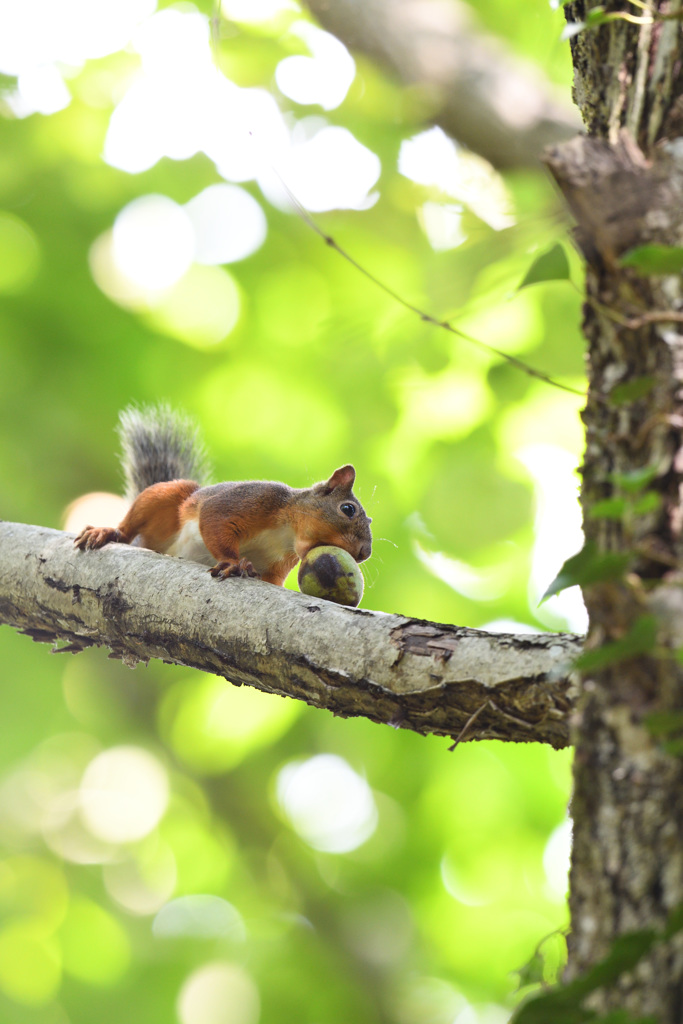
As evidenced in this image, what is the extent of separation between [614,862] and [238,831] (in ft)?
10.8

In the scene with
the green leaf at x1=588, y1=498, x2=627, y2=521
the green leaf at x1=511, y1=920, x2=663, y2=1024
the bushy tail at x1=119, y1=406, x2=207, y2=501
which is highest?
the bushy tail at x1=119, y1=406, x2=207, y2=501

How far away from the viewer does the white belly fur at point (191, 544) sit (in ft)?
8.66

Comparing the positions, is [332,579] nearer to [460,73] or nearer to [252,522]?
[252,522]

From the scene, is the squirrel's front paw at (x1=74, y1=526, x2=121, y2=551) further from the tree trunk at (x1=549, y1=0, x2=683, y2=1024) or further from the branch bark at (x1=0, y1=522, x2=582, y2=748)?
the tree trunk at (x1=549, y1=0, x2=683, y2=1024)

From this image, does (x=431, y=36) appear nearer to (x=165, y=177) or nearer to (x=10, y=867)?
(x=165, y=177)

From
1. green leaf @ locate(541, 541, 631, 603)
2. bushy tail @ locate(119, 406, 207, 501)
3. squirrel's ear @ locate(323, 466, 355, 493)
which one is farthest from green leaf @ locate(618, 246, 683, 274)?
bushy tail @ locate(119, 406, 207, 501)

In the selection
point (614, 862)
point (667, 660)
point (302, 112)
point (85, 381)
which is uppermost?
point (302, 112)

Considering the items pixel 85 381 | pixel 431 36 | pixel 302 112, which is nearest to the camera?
pixel 431 36

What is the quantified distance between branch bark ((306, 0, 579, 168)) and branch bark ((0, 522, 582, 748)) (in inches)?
60.2

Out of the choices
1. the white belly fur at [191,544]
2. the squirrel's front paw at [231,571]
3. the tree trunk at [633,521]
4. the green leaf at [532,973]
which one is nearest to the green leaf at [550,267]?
the tree trunk at [633,521]

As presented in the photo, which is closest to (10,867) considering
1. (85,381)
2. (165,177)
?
(85,381)

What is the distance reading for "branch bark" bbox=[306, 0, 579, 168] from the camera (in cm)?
240

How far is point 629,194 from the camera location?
0.78 m

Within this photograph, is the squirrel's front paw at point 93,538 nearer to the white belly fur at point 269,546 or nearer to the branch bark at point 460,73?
the white belly fur at point 269,546
